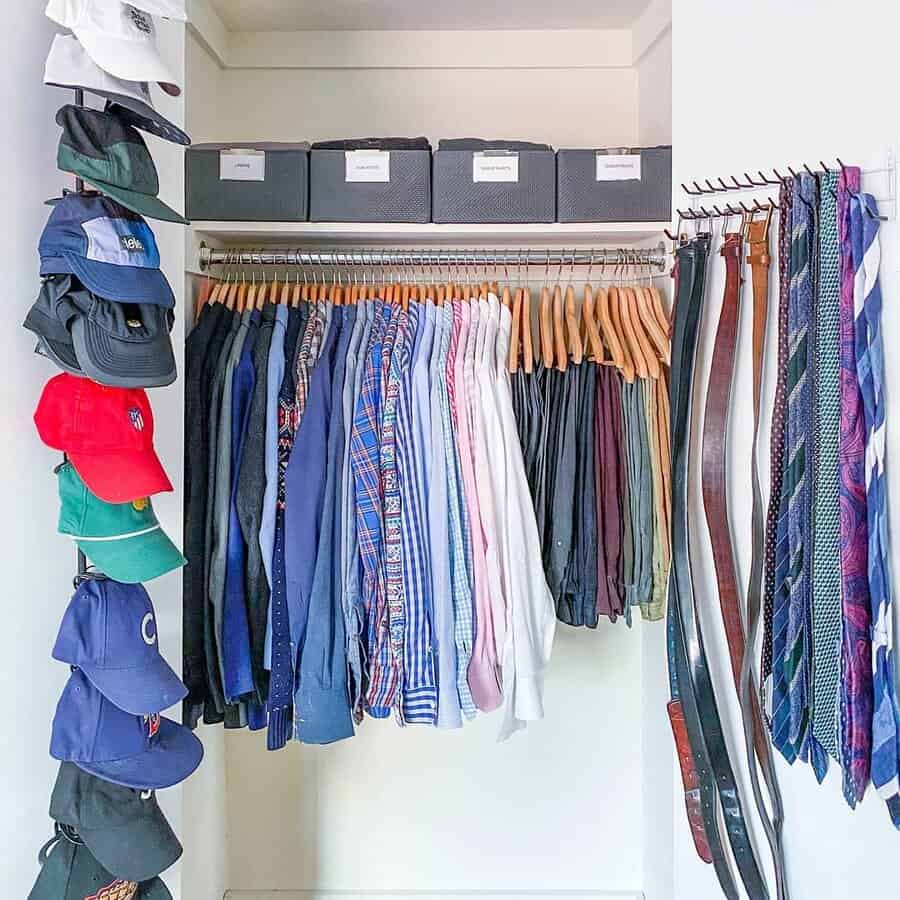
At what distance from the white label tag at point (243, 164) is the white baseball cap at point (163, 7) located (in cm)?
71

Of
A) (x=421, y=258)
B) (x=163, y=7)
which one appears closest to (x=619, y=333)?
(x=421, y=258)

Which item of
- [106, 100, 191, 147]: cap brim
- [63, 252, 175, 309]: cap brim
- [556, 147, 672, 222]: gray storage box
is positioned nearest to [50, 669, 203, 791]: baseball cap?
[63, 252, 175, 309]: cap brim

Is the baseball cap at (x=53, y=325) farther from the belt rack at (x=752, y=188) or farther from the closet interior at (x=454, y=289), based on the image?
the belt rack at (x=752, y=188)

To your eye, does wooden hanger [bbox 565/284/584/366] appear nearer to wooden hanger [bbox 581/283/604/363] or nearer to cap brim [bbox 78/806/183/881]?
wooden hanger [bbox 581/283/604/363]

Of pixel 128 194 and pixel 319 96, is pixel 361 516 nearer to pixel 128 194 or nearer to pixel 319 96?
pixel 128 194

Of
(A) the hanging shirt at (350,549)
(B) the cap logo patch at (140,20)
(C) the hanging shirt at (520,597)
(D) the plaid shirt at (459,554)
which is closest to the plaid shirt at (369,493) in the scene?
(A) the hanging shirt at (350,549)

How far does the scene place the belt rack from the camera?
3.65 ft

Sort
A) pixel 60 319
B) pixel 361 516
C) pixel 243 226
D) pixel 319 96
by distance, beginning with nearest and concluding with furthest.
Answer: pixel 60 319
pixel 361 516
pixel 243 226
pixel 319 96

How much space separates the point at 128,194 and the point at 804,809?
127 cm

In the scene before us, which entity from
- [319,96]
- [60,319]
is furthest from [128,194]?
[319,96]

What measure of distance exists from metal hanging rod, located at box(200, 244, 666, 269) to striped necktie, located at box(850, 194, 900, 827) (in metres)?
0.84

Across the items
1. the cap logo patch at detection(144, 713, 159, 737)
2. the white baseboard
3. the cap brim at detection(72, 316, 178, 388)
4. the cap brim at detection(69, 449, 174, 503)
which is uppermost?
the cap brim at detection(72, 316, 178, 388)

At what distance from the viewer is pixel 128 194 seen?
111 centimetres

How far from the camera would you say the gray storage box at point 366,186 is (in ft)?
6.09
